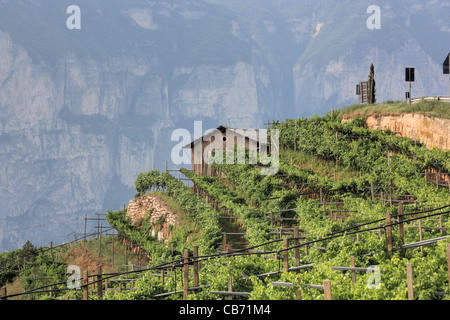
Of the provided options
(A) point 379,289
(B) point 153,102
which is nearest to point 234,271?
(A) point 379,289

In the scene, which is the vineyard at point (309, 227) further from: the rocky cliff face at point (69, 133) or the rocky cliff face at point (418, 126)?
the rocky cliff face at point (69, 133)

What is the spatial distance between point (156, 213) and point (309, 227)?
16.5m

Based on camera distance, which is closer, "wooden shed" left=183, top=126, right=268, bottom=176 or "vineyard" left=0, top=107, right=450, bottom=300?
"vineyard" left=0, top=107, right=450, bottom=300

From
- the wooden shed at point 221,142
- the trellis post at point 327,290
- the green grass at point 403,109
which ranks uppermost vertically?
the green grass at point 403,109

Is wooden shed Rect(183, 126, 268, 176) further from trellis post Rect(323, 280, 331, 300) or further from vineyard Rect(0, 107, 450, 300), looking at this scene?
trellis post Rect(323, 280, 331, 300)

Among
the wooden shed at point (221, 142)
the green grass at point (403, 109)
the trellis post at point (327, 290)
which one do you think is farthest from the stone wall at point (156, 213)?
the trellis post at point (327, 290)

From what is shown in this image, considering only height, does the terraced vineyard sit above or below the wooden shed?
below

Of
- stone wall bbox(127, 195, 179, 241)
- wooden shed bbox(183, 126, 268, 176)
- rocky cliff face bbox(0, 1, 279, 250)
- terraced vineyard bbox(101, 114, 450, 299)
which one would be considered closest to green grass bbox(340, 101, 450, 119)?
terraced vineyard bbox(101, 114, 450, 299)

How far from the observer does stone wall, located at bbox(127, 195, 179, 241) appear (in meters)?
40.4

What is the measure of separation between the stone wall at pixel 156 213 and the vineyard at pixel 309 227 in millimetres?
663

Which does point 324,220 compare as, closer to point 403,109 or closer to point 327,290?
point 327,290

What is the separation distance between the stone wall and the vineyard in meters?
0.66

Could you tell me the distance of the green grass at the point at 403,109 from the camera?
4062cm

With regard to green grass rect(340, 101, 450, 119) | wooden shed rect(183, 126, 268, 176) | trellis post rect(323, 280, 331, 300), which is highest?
green grass rect(340, 101, 450, 119)
